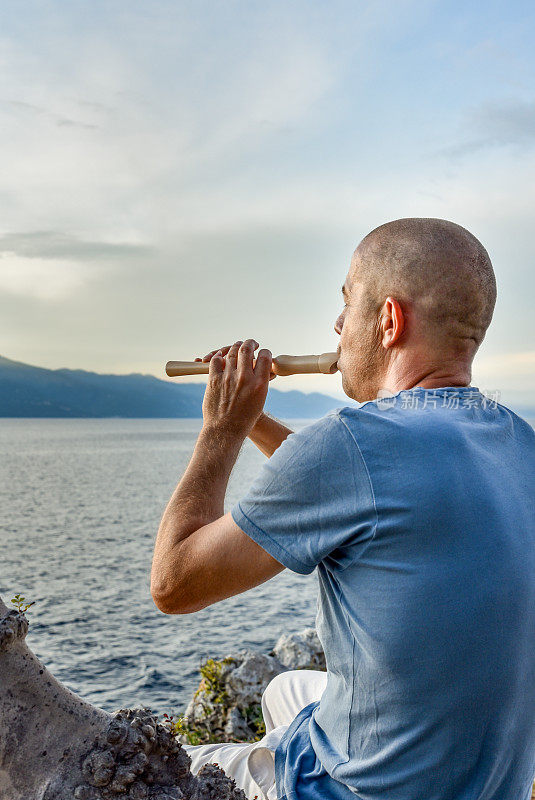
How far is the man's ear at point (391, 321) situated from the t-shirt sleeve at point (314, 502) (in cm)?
36

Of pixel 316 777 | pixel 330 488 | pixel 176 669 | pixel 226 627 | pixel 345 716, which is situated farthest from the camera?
pixel 226 627

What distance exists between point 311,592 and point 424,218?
16829 millimetres

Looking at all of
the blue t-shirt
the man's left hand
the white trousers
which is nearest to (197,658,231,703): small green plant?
the white trousers

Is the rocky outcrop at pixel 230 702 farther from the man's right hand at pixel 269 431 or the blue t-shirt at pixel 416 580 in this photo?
the blue t-shirt at pixel 416 580

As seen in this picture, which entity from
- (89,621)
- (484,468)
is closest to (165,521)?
(484,468)

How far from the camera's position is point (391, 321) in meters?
1.89

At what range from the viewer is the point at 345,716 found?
172 cm

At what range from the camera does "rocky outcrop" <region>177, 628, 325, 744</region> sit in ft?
18.7

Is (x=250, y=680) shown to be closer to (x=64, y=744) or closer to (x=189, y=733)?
(x=189, y=733)

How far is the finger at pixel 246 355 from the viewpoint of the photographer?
2225 mm

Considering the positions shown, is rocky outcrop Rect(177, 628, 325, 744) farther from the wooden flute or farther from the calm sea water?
the wooden flute

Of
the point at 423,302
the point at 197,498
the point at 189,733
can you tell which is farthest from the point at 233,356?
the point at 189,733

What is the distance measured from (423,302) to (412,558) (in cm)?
67

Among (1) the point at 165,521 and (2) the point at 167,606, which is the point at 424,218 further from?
(2) the point at 167,606
